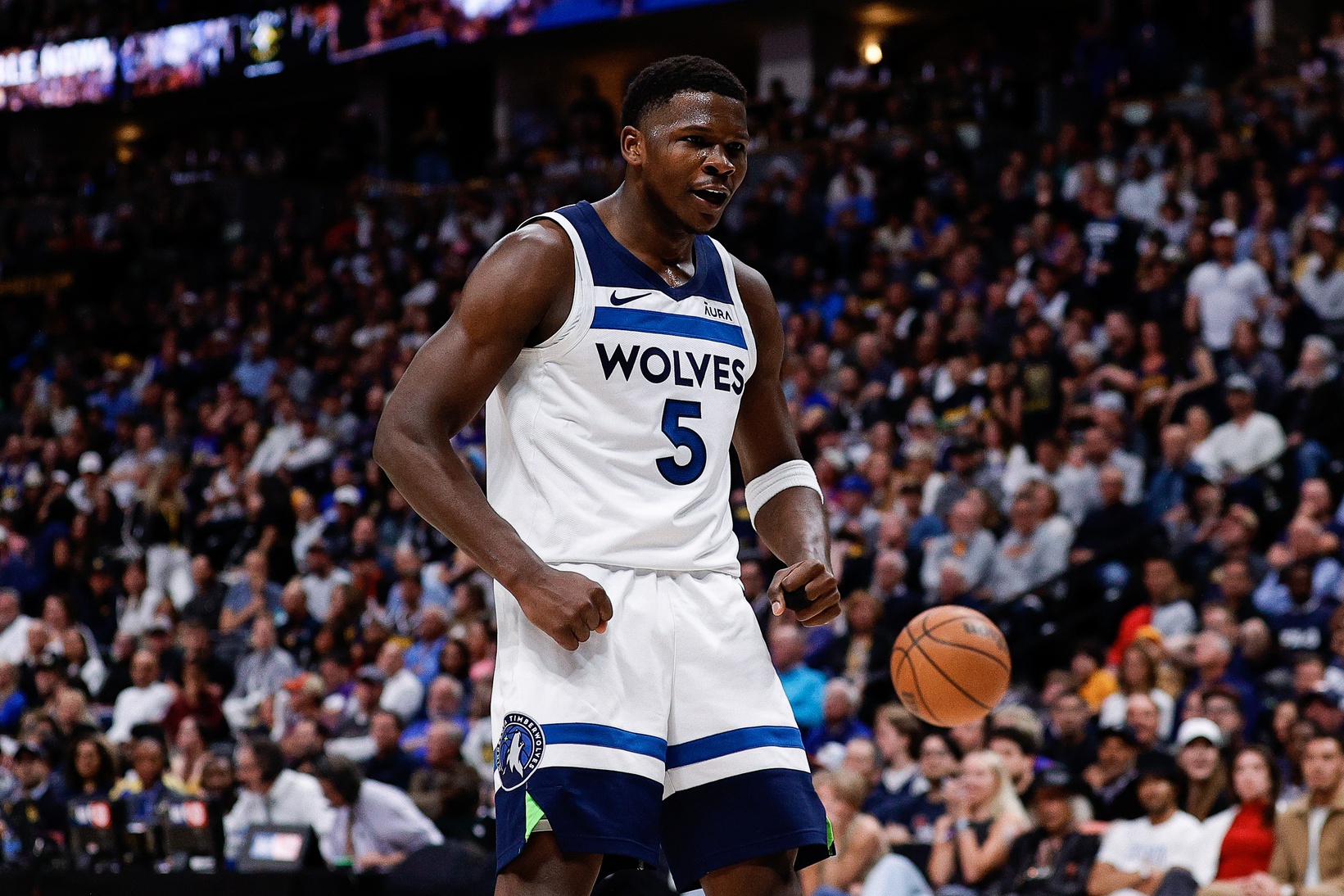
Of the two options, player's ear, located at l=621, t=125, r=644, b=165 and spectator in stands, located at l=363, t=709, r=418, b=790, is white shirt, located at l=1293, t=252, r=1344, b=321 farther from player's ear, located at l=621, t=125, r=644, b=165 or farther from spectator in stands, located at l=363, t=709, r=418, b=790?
player's ear, located at l=621, t=125, r=644, b=165

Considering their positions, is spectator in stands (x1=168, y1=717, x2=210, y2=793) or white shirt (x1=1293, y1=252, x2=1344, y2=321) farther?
white shirt (x1=1293, y1=252, x2=1344, y2=321)

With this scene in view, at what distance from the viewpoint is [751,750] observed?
10.4ft

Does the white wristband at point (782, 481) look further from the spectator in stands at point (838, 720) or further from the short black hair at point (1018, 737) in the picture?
the spectator in stands at point (838, 720)

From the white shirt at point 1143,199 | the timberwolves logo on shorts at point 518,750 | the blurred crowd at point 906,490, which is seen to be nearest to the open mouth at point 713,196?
the timberwolves logo on shorts at point 518,750

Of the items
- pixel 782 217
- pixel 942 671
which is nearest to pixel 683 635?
pixel 942 671

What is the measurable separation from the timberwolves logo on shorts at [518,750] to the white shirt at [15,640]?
1189 centimetres

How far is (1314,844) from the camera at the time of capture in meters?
7.20

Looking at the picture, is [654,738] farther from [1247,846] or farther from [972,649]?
[1247,846]

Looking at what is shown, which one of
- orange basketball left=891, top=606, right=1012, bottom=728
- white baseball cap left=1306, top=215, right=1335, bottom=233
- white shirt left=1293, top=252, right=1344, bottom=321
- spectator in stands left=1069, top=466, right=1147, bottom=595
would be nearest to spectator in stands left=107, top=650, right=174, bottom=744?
spectator in stands left=1069, top=466, right=1147, bottom=595

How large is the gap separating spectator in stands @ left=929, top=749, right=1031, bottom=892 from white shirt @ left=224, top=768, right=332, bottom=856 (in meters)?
3.44

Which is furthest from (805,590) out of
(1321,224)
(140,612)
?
(140,612)

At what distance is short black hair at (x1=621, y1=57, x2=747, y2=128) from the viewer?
327 cm

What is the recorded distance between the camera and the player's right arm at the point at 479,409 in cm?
298

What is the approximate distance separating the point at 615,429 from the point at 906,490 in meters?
8.41
